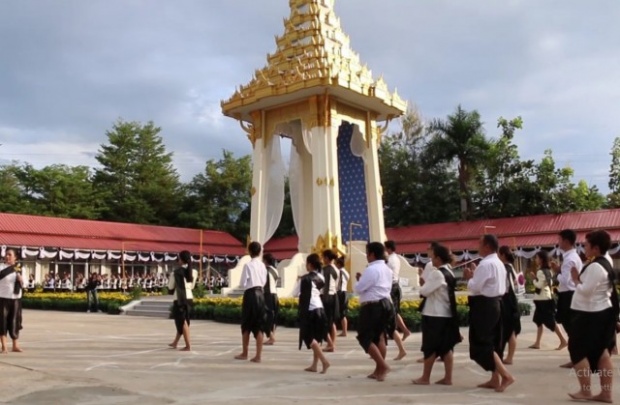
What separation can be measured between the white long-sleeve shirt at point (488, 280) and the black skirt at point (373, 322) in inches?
44.4

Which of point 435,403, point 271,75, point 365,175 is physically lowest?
point 435,403

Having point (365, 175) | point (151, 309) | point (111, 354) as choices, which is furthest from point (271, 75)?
point (111, 354)

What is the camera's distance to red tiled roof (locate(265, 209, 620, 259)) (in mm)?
26163

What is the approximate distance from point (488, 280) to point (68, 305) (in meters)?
18.0

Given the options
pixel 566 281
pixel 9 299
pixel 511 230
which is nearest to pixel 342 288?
pixel 566 281

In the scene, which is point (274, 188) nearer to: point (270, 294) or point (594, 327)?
point (270, 294)

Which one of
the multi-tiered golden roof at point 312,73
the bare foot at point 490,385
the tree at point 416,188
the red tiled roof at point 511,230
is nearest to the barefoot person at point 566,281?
the bare foot at point 490,385

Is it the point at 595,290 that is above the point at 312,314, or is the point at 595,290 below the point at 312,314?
above

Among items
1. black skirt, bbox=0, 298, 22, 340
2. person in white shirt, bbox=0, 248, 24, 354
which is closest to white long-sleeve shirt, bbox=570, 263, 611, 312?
person in white shirt, bbox=0, 248, 24, 354

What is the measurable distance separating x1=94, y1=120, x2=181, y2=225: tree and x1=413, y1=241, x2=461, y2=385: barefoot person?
3551 centimetres

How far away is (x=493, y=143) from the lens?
110 feet

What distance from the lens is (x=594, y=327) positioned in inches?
217

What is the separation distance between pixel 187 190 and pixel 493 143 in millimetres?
21027

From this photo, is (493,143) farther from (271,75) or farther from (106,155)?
(106,155)
